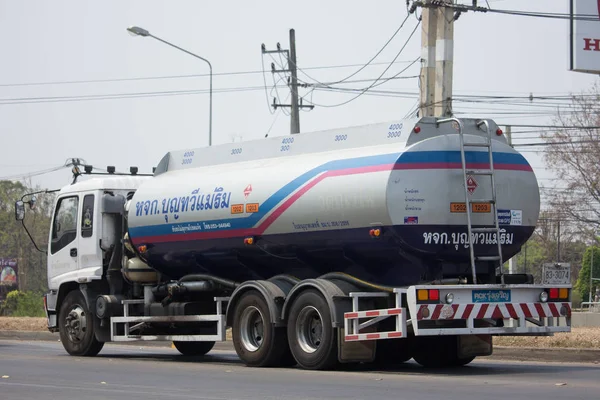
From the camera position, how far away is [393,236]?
601 inches

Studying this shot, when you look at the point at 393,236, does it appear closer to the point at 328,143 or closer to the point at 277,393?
the point at 328,143

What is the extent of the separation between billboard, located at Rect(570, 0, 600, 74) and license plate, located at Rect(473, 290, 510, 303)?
17.1 metres

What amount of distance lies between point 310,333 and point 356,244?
1457mm

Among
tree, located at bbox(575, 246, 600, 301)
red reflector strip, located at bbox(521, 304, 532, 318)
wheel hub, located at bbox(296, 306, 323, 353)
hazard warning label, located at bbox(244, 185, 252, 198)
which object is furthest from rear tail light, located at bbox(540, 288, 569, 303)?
tree, located at bbox(575, 246, 600, 301)

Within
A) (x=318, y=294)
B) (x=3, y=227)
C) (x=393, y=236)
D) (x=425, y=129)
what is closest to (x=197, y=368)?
(x=318, y=294)

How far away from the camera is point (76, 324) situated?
2075cm

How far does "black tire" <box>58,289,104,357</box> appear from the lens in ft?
67.0

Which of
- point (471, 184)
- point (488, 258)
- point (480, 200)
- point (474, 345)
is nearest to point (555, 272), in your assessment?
point (474, 345)

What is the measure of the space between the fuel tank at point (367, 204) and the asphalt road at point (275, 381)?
1.55 meters

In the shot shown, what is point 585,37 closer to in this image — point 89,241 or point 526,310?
point 89,241

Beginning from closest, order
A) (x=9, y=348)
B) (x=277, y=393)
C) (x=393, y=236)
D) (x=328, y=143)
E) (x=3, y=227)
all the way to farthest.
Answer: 1. (x=277, y=393)
2. (x=393, y=236)
3. (x=328, y=143)
4. (x=9, y=348)
5. (x=3, y=227)

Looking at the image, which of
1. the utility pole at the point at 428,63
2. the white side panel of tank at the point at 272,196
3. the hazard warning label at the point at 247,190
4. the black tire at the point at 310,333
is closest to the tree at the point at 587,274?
the utility pole at the point at 428,63

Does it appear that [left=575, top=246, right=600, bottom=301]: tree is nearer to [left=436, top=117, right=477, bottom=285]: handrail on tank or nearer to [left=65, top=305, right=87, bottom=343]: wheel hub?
[left=65, top=305, right=87, bottom=343]: wheel hub

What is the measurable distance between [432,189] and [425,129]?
0.83m
